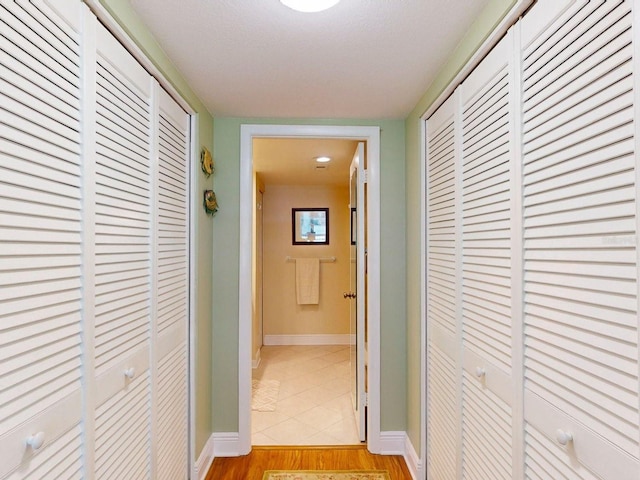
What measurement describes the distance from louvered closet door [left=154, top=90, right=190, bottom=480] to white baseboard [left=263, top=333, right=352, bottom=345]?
11.2 feet

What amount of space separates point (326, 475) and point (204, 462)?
0.73m

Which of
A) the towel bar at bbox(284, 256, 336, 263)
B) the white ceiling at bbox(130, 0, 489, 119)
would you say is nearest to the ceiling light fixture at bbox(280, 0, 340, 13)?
the white ceiling at bbox(130, 0, 489, 119)

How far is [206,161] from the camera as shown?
2451 millimetres

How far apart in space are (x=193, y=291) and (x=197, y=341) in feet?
1.01

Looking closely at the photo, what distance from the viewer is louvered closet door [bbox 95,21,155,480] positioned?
1.31m

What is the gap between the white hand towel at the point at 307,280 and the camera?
18.3 ft

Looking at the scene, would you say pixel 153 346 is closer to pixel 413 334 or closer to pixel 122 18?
pixel 122 18

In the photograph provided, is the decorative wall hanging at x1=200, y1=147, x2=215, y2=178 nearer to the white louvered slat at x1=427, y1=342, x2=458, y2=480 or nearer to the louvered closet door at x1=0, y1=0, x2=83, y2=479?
the louvered closet door at x1=0, y1=0, x2=83, y2=479

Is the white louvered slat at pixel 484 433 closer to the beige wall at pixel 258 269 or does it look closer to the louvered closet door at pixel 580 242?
the louvered closet door at pixel 580 242

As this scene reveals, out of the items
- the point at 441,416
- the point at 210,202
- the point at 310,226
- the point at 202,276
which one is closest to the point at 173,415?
the point at 202,276

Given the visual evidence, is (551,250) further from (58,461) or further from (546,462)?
(58,461)

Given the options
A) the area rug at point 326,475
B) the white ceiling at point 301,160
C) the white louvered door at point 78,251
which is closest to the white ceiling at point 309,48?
the white louvered door at point 78,251

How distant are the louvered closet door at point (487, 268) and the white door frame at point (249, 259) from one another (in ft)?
3.20

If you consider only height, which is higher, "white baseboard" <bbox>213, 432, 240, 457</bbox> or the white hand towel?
the white hand towel
